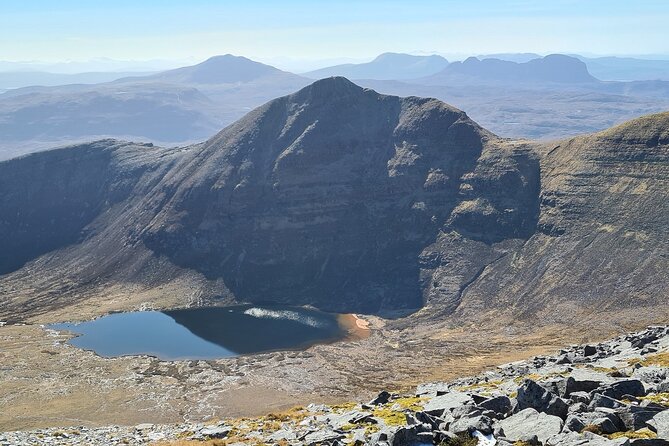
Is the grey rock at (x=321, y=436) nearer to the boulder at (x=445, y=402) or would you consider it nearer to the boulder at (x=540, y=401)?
the boulder at (x=445, y=402)

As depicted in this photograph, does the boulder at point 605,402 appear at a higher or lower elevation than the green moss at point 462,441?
higher

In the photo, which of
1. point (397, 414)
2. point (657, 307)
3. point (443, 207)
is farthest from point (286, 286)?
point (397, 414)

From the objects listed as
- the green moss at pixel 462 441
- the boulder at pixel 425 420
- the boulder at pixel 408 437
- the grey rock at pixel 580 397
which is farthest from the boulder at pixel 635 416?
the boulder at pixel 408 437

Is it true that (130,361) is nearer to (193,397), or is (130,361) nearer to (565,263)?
(193,397)

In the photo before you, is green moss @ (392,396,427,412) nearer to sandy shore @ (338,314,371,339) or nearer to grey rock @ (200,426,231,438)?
grey rock @ (200,426,231,438)

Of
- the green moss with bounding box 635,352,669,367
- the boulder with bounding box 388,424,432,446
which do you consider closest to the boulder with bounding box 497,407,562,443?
the boulder with bounding box 388,424,432,446

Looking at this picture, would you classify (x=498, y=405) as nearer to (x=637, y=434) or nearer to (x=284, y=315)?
(x=637, y=434)
